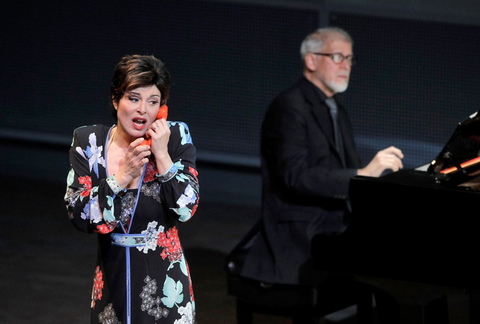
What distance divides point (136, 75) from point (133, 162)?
0.27 meters

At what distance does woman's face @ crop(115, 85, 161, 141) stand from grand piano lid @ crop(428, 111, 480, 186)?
1.30 m

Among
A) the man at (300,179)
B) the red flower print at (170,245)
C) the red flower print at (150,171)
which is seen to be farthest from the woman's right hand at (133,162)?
the man at (300,179)

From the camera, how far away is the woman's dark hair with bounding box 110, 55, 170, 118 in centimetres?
254

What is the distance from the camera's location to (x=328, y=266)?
11.5 feet

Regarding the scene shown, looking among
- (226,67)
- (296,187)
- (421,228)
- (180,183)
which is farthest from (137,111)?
(226,67)

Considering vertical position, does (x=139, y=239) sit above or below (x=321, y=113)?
below

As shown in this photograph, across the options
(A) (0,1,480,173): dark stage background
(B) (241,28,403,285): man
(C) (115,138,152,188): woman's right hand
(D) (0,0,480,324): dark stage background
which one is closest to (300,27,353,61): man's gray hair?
(B) (241,28,403,285): man

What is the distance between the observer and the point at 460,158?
3391 millimetres

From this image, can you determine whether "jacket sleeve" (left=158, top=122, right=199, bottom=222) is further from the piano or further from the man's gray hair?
the man's gray hair

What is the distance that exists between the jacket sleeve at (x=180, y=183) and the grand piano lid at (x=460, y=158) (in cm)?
116

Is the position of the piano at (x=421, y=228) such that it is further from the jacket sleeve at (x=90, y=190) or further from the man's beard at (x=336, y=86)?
the jacket sleeve at (x=90, y=190)

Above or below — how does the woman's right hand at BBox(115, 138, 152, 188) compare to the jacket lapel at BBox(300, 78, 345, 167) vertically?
above

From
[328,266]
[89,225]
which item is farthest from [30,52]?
[89,225]

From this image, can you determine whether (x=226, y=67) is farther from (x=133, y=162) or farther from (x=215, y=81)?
(x=133, y=162)
